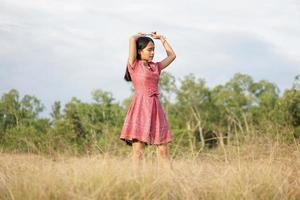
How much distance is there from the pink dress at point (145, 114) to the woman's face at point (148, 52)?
0.08 metres

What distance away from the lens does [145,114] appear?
5695mm

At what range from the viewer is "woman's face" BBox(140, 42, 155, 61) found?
19.3 ft

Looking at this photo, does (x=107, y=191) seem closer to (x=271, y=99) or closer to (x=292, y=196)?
(x=292, y=196)

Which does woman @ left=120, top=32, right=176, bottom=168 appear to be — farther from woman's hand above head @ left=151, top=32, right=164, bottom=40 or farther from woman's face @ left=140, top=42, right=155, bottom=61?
woman's hand above head @ left=151, top=32, right=164, bottom=40

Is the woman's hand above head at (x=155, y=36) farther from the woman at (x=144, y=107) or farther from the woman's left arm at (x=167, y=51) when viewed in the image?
the woman at (x=144, y=107)

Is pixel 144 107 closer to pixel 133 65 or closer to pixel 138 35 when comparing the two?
pixel 133 65

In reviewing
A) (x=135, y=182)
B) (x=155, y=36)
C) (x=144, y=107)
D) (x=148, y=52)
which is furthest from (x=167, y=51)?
(x=135, y=182)

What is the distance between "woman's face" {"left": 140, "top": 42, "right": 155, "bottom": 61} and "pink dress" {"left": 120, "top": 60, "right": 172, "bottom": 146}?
8 cm

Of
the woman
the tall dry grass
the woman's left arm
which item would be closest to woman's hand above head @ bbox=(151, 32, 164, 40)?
the woman's left arm

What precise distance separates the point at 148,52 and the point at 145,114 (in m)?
0.67

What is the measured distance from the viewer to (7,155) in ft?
20.7

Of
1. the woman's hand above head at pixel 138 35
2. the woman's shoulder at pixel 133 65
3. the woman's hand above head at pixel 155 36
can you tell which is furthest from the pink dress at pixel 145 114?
the woman's hand above head at pixel 155 36

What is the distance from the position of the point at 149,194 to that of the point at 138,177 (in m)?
0.33

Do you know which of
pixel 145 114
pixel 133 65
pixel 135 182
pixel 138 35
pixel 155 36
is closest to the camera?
pixel 135 182
